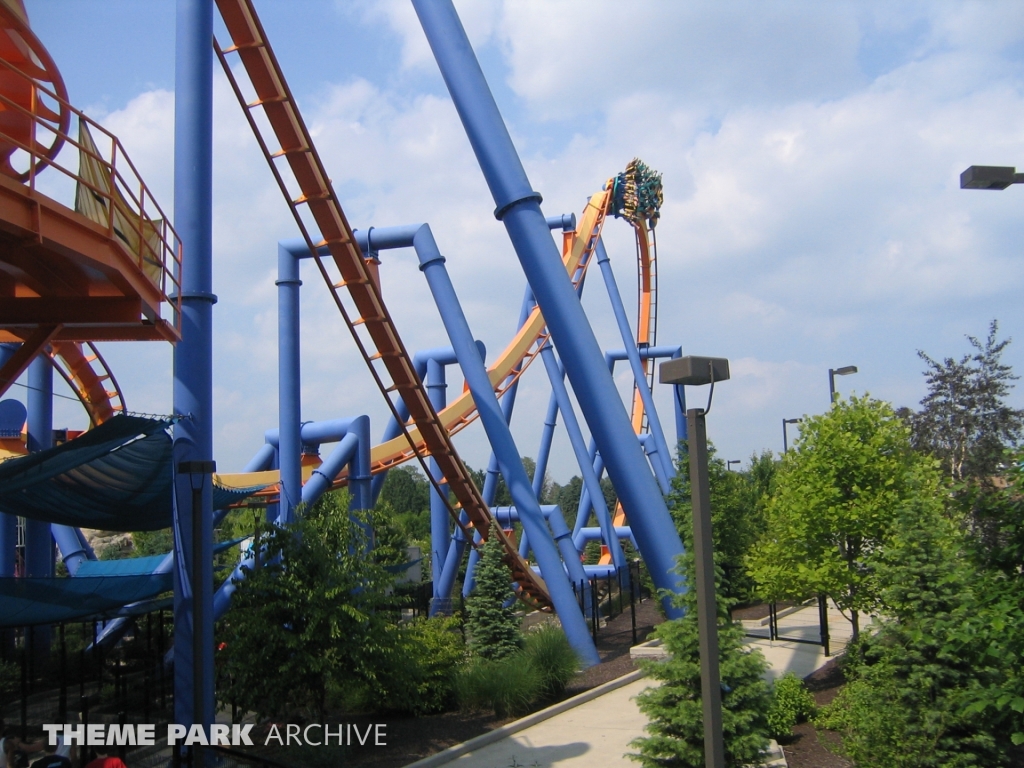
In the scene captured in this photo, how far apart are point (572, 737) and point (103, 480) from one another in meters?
6.39

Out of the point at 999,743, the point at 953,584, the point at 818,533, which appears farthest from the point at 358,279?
the point at 999,743

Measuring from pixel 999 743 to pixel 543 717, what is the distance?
19.1ft

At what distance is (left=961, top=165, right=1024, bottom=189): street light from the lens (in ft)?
21.1

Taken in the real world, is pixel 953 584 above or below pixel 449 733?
above

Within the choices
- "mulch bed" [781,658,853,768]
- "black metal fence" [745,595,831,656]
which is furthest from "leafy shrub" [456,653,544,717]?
"black metal fence" [745,595,831,656]

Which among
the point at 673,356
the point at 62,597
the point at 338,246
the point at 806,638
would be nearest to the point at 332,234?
the point at 338,246

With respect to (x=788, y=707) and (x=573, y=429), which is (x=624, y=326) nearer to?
(x=573, y=429)

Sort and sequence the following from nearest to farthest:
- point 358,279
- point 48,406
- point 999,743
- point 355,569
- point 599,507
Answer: point 999,743, point 355,569, point 358,279, point 48,406, point 599,507

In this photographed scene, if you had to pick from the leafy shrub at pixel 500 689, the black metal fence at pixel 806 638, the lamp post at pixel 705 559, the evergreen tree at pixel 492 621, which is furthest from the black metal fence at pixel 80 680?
the black metal fence at pixel 806 638

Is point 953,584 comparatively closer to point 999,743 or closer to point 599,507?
point 999,743

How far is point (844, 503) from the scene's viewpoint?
546 inches

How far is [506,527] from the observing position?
24797mm

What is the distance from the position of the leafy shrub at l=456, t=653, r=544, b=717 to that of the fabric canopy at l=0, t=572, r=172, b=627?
457 cm

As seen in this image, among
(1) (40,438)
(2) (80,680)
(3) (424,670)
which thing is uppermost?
(1) (40,438)
